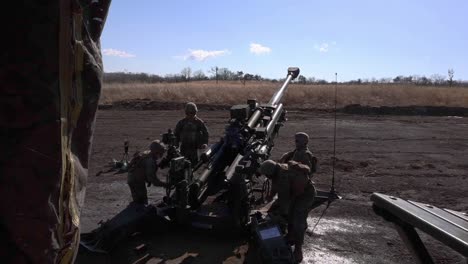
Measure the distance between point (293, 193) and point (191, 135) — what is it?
3526 millimetres

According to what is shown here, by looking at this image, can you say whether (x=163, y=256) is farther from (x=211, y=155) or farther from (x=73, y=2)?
(x=73, y=2)

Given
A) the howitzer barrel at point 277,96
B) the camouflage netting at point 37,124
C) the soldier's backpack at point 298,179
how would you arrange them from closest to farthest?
the camouflage netting at point 37,124, the soldier's backpack at point 298,179, the howitzer barrel at point 277,96

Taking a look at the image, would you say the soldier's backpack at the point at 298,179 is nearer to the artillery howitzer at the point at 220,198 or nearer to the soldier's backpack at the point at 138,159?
the artillery howitzer at the point at 220,198

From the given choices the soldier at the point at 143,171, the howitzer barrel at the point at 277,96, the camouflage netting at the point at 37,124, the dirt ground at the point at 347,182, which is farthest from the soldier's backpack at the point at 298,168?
the camouflage netting at the point at 37,124

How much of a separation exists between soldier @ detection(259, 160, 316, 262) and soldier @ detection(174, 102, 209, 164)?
10.6 feet

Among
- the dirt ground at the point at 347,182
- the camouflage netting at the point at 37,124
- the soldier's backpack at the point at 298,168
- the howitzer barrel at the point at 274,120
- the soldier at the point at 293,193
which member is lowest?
the dirt ground at the point at 347,182

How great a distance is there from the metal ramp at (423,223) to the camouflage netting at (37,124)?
61.1 inches

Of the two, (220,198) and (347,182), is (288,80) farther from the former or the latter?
(220,198)

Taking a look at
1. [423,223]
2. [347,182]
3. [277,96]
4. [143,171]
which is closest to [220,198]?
[143,171]

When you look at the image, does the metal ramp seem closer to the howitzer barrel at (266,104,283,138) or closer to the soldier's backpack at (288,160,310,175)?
the soldier's backpack at (288,160,310,175)

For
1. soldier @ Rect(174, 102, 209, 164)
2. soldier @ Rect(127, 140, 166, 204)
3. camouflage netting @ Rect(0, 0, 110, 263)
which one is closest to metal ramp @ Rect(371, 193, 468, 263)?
camouflage netting @ Rect(0, 0, 110, 263)

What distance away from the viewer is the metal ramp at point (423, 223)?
2.07m

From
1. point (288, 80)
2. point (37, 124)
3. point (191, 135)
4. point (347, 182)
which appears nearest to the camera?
point (37, 124)

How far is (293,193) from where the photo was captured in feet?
22.1
